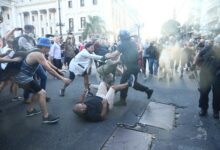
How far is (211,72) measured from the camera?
16.8 ft

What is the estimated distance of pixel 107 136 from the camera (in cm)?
429

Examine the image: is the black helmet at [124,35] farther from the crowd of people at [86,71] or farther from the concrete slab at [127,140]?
the concrete slab at [127,140]

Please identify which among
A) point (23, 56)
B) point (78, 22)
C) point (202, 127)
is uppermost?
point (78, 22)

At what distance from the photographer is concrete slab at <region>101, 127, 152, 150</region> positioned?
3.92m

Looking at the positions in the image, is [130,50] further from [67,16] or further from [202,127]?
[67,16]

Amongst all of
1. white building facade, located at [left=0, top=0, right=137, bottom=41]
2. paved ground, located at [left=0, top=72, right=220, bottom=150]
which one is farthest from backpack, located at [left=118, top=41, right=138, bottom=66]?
Answer: white building facade, located at [left=0, top=0, right=137, bottom=41]

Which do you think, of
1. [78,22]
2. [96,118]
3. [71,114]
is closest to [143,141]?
[96,118]

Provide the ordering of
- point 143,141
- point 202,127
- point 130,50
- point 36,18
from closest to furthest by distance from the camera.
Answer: point 143,141 → point 202,127 → point 130,50 → point 36,18

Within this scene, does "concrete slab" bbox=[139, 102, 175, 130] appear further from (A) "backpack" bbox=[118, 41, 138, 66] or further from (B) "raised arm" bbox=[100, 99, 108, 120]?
(A) "backpack" bbox=[118, 41, 138, 66]

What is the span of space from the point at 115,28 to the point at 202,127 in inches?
2138

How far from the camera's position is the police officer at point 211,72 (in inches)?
198

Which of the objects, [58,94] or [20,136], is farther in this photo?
[58,94]

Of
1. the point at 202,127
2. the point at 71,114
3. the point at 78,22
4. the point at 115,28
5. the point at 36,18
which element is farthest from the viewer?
the point at 36,18

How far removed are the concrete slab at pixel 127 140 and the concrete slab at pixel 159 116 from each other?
614 millimetres
